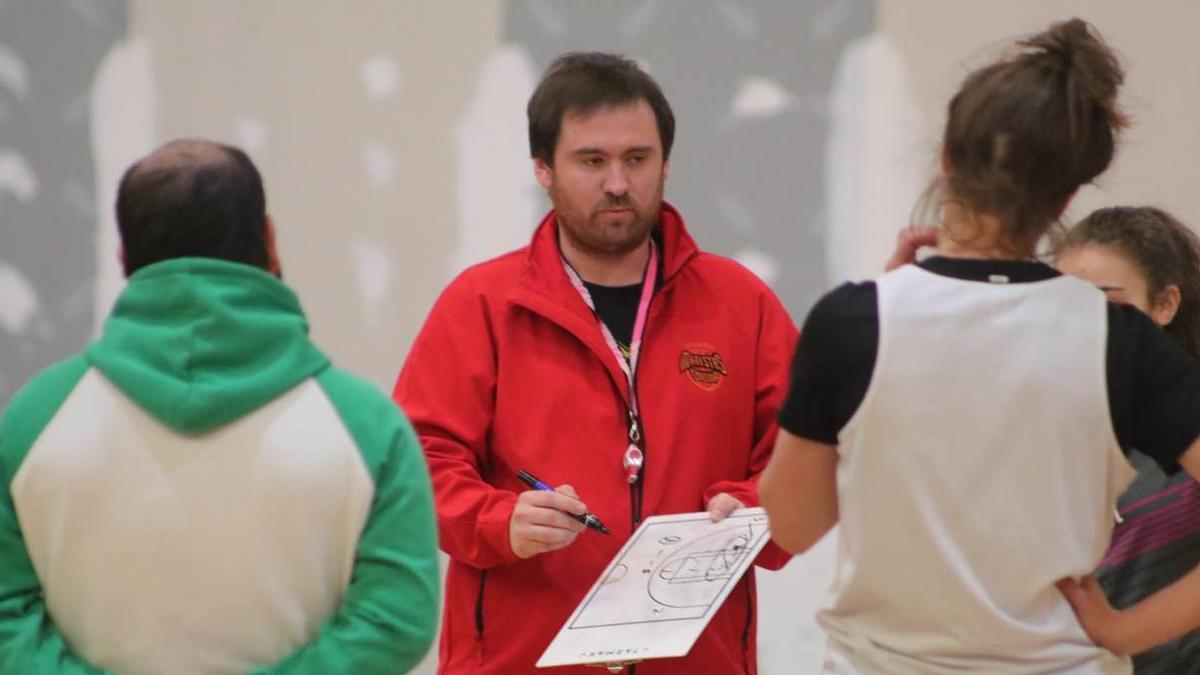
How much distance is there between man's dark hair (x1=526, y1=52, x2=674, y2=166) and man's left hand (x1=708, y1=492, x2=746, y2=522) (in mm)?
635

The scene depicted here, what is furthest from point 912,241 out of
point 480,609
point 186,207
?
point 480,609

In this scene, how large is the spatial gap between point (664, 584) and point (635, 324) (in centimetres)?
48

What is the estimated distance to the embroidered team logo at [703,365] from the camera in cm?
253

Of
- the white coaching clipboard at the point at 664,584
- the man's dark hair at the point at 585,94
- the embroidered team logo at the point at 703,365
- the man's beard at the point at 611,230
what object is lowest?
the white coaching clipboard at the point at 664,584

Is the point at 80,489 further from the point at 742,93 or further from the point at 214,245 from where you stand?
the point at 742,93

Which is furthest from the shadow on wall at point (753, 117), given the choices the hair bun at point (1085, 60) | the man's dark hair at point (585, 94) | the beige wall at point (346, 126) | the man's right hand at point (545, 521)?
the hair bun at point (1085, 60)

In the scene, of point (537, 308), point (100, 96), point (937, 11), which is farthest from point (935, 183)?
point (100, 96)

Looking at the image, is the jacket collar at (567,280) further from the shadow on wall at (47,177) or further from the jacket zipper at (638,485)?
the shadow on wall at (47,177)

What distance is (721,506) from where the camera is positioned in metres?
2.33

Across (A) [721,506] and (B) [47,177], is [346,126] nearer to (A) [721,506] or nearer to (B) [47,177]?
(B) [47,177]

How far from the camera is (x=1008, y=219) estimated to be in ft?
5.61

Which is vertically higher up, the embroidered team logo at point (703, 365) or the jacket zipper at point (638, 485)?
the embroidered team logo at point (703, 365)

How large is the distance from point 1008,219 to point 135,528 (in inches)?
39.8

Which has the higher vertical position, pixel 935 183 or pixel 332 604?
pixel 935 183
